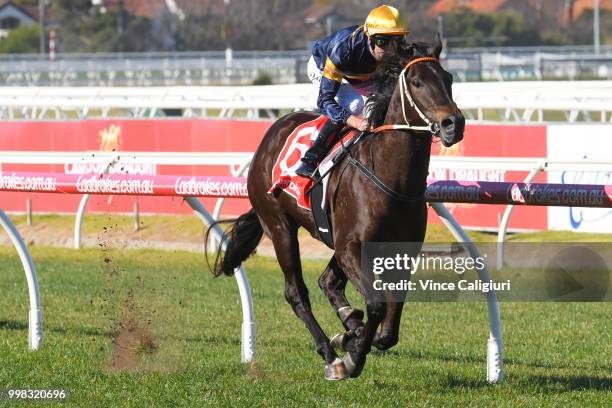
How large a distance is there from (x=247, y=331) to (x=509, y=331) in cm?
212

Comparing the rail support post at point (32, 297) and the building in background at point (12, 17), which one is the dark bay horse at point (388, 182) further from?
the building in background at point (12, 17)

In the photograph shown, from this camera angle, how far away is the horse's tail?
21.9 ft

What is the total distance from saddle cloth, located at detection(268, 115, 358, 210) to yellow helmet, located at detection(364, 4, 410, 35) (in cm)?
58

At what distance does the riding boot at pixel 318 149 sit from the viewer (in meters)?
5.91

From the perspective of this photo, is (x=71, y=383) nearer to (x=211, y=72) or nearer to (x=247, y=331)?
(x=247, y=331)

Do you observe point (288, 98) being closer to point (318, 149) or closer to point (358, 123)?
point (318, 149)

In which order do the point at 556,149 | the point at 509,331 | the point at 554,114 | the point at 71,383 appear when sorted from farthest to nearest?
1. the point at 554,114
2. the point at 556,149
3. the point at 509,331
4. the point at 71,383

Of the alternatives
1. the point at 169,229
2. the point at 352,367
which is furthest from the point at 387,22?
the point at 169,229

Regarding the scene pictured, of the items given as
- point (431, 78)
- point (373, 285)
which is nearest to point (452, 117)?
point (431, 78)

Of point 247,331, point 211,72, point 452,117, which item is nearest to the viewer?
point 452,117

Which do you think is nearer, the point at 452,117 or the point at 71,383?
the point at 452,117

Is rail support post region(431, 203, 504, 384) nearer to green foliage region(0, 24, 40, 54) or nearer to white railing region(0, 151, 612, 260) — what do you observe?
white railing region(0, 151, 612, 260)

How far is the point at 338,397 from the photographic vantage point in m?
5.58

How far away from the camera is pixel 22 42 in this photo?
214 feet
